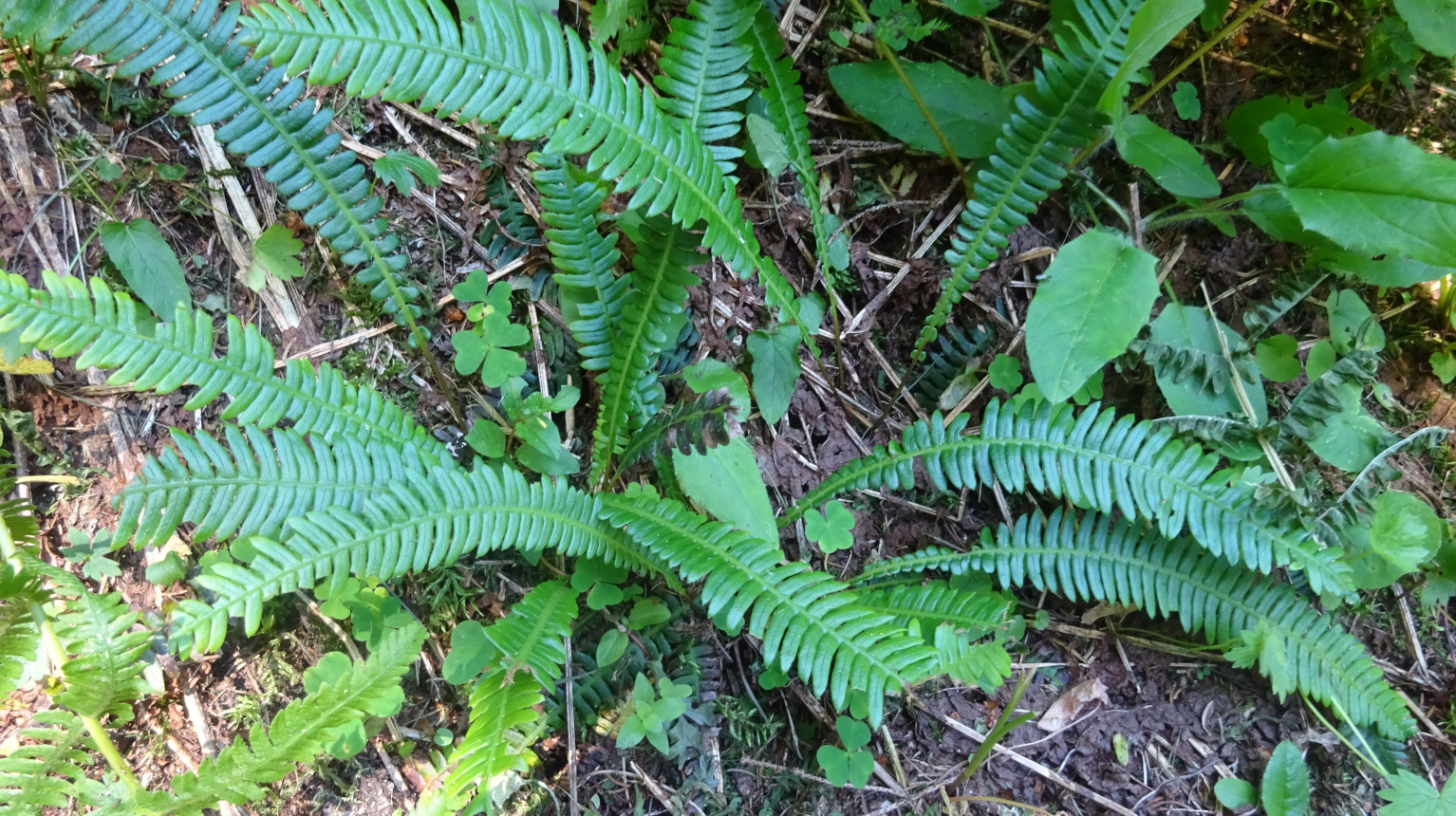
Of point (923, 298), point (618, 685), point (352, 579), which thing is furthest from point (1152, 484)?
point (352, 579)

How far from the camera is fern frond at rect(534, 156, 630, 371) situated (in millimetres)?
2088

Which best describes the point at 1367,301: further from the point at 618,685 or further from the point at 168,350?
the point at 168,350

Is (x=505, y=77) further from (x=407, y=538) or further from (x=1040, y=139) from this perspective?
(x=1040, y=139)

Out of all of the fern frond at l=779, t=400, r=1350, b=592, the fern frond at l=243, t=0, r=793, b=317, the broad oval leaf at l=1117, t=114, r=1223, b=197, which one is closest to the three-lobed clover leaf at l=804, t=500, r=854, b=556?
the fern frond at l=779, t=400, r=1350, b=592

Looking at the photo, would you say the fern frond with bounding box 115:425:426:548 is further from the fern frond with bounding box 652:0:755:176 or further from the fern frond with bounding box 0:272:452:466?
the fern frond with bounding box 652:0:755:176

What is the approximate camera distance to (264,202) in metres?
2.17

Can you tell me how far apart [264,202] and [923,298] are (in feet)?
6.62

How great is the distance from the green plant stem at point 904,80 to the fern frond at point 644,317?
923 millimetres

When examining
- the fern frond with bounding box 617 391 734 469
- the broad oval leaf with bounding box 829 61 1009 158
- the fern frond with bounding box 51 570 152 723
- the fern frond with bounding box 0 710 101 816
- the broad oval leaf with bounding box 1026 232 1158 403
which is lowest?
the fern frond with bounding box 0 710 101 816

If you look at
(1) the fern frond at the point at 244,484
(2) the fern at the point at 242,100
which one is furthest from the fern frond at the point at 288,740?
(2) the fern at the point at 242,100

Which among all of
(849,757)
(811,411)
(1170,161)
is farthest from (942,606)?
(1170,161)

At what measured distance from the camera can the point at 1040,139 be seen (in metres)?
2.32

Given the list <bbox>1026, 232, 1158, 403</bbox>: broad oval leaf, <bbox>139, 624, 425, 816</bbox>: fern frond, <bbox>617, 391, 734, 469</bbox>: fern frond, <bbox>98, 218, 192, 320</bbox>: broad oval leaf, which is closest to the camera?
<bbox>139, 624, 425, 816</bbox>: fern frond

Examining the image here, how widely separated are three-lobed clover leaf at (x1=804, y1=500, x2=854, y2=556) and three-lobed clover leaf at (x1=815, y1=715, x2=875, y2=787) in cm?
47
